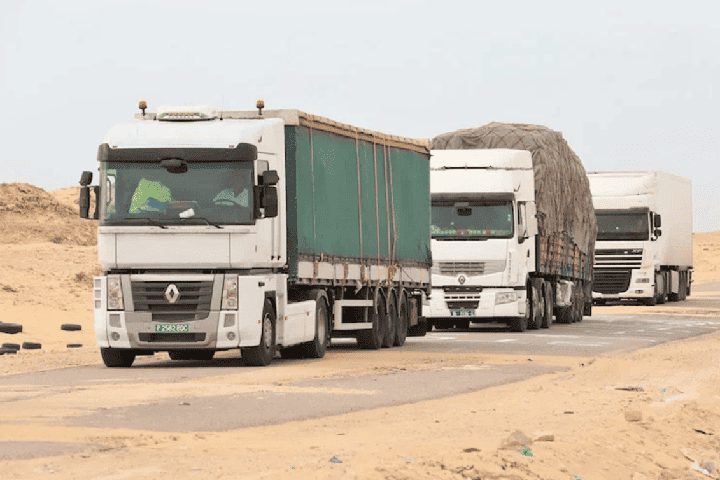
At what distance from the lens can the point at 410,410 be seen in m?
15.3

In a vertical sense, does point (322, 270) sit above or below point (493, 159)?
below

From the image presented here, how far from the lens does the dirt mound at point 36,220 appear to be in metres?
87.8

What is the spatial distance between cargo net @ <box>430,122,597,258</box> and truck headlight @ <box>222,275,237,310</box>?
1626cm

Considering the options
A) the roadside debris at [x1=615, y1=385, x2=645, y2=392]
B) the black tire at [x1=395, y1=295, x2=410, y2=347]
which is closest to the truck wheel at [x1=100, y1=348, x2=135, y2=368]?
the black tire at [x1=395, y1=295, x2=410, y2=347]

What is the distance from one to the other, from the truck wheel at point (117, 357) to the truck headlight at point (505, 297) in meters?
13.1

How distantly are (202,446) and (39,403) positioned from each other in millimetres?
4499

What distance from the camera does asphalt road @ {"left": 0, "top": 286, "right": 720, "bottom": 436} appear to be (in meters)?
14.5

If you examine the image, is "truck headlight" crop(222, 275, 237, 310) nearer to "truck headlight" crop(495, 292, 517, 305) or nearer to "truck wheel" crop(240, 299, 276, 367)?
"truck wheel" crop(240, 299, 276, 367)

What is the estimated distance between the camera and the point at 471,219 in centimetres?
3369

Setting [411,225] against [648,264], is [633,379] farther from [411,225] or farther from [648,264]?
[648,264]

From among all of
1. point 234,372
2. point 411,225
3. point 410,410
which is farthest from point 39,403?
point 411,225

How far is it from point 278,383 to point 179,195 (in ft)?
12.7

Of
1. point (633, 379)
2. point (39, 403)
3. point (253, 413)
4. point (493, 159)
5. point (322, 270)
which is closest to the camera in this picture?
point (253, 413)

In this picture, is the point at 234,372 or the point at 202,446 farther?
the point at 234,372
